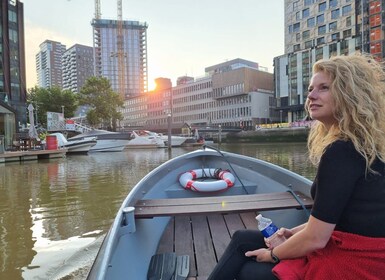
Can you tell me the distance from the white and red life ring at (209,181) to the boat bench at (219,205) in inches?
49.1

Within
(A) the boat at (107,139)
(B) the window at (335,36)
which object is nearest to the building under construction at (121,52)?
(B) the window at (335,36)

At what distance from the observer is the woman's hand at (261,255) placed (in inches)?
66.4

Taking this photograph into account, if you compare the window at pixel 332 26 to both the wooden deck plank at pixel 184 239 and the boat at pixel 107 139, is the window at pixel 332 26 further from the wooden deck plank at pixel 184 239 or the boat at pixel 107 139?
the wooden deck plank at pixel 184 239

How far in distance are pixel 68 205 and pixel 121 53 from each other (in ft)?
408

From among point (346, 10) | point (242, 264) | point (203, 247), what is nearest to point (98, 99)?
point (346, 10)

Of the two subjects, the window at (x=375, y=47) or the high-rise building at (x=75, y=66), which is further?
the high-rise building at (x=75, y=66)

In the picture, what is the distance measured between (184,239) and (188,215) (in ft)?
3.31

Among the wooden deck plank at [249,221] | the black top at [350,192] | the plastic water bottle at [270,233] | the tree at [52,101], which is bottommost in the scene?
the wooden deck plank at [249,221]

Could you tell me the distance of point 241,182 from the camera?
190 inches

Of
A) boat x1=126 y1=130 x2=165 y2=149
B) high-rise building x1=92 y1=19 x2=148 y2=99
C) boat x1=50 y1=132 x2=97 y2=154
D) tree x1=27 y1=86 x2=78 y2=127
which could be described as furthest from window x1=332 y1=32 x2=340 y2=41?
high-rise building x1=92 y1=19 x2=148 y2=99

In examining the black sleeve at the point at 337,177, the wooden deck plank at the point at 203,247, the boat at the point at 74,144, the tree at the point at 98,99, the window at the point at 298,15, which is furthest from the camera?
the window at the point at 298,15

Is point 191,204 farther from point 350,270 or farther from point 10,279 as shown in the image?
point 10,279

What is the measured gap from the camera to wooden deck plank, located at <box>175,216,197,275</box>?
3095 mm

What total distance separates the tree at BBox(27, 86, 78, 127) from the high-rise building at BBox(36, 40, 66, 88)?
7747cm
